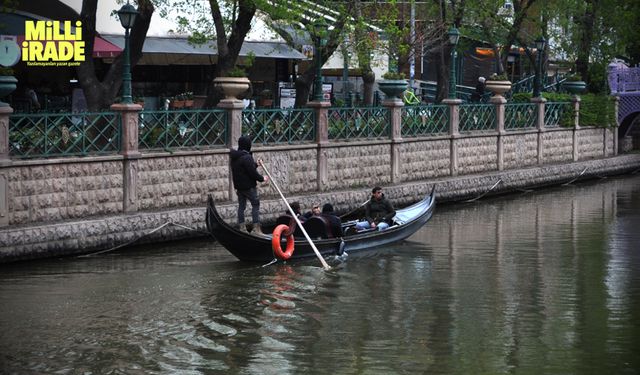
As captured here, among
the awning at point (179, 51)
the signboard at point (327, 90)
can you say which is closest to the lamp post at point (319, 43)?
the awning at point (179, 51)

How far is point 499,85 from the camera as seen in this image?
122ft

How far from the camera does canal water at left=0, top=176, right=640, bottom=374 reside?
14914mm

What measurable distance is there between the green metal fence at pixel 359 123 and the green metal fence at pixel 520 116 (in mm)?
7030

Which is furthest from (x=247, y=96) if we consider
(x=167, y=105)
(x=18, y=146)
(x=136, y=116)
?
(x=18, y=146)

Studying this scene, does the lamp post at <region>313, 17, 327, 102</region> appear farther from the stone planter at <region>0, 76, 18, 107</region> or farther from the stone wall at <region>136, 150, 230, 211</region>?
the stone planter at <region>0, 76, 18, 107</region>

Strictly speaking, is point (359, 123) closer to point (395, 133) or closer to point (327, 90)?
point (395, 133)

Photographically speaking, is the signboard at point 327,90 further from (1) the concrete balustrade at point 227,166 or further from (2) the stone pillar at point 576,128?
(2) the stone pillar at point 576,128

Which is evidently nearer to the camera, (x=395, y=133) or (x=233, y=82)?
(x=233, y=82)

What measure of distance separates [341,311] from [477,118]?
19.0 m

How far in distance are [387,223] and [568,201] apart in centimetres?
1095

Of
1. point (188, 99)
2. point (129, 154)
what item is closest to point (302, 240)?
point (129, 154)

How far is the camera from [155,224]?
952 inches

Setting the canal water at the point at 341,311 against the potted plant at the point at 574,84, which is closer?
the canal water at the point at 341,311

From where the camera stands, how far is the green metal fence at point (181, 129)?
25.0 m
